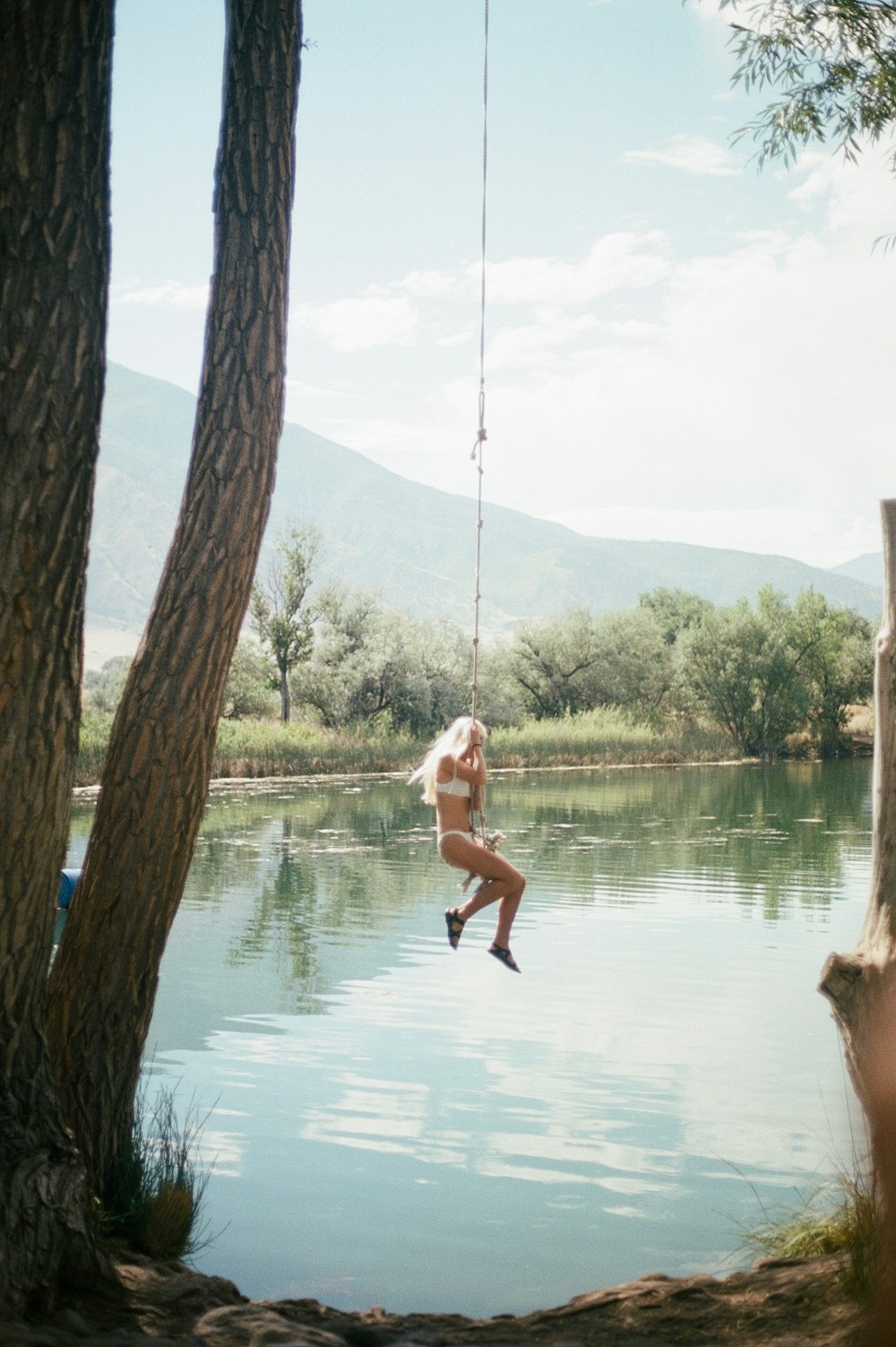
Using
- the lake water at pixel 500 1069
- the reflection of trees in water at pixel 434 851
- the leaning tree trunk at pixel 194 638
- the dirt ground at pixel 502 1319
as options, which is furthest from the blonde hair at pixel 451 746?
the reflection of trees in water at pixel 434 851

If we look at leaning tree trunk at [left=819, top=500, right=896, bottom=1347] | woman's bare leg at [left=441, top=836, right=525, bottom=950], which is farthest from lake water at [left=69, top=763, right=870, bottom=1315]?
leaning tree trunk at [left=819, top=500, right=896, bottom=1347]

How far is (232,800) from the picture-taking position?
2286 centimetres

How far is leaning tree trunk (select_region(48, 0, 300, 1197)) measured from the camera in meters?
3.83

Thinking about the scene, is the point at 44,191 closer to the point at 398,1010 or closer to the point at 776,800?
the point at 398,1010

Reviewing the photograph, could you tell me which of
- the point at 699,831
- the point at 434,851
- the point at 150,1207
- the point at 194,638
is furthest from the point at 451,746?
the point at 699,831

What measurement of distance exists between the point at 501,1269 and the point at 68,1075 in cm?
164

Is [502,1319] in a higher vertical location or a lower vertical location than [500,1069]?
higher

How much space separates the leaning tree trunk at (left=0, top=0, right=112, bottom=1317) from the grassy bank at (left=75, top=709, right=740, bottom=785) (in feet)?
66.9

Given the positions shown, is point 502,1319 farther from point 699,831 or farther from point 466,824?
point 699,831

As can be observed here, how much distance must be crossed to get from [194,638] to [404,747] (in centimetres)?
2673

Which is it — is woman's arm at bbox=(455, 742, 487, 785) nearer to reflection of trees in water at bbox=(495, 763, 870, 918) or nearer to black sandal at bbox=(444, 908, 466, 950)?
black sandal at bbox=(444, 908, 466, 950)

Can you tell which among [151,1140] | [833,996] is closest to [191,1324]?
[151,1140]

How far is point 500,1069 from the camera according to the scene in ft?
22.7

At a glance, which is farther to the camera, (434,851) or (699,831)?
(699,831)
